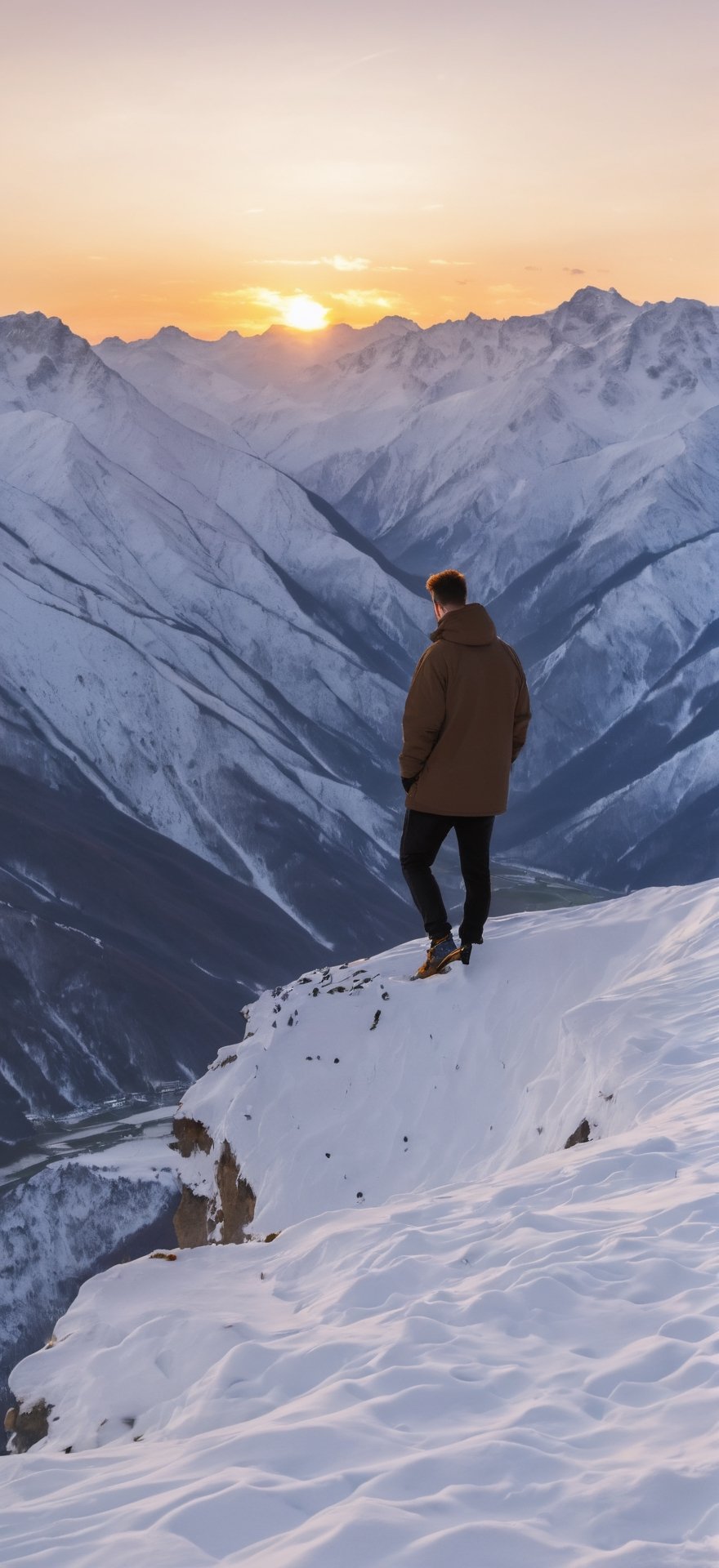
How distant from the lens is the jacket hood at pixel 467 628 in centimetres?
1116

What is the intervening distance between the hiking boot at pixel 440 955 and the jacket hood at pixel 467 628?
3434 millimetres

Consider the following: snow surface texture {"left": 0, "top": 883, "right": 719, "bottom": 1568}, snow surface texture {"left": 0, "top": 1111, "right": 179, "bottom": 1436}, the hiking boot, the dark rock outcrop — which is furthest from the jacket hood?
snow surface texture {"left": 0, "top": 1111, "right": 179, "bottom": 1436}

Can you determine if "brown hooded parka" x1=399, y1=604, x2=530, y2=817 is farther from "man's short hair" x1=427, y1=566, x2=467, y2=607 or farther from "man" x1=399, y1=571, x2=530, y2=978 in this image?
"man's short hair" x1=427, y1=566, x2=467, y2=607

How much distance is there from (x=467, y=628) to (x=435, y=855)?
6.55 feet

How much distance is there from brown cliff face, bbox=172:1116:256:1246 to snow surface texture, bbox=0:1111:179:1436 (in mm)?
61616

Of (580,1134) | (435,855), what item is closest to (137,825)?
(435,855)

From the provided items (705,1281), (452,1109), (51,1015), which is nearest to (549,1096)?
(452,1109)

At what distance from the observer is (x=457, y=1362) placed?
19.4ft

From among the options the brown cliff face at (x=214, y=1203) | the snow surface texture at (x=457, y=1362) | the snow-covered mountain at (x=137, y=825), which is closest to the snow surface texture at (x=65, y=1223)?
the snow-covered mountain at (x=137, y=825)

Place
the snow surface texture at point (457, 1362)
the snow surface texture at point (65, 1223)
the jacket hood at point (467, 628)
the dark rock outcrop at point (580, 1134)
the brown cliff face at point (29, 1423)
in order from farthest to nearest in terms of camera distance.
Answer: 1. the snow surface texture at point (65, 1223)
2. the jacket hood at point (467, 628)
3. the dark rock outcrop at point (580, 1134)
4. the brown cliff face at point (29, 1423)
5. the snow surface texture at point (457, 1362)

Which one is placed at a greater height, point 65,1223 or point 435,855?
point 435,855

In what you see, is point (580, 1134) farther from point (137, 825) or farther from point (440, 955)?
point (137, 825)

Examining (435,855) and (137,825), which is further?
(137,825)

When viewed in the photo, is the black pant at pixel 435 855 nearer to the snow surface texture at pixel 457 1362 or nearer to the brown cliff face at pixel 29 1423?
the snow surface texture at pixel 457 1362
